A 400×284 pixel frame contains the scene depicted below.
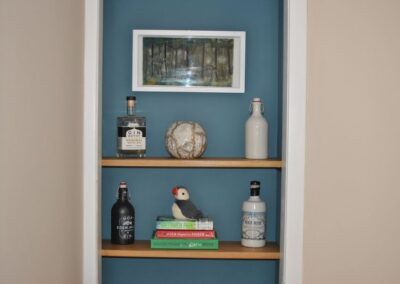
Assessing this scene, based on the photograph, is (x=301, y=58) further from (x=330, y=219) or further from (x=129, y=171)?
(x=129, y=171)

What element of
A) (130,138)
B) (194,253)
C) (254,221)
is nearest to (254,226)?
(254,221)

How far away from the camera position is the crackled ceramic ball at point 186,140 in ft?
7.18

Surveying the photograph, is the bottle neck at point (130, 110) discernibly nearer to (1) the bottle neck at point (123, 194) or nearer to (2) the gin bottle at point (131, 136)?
(2) the gin bottle at point (131, 136)

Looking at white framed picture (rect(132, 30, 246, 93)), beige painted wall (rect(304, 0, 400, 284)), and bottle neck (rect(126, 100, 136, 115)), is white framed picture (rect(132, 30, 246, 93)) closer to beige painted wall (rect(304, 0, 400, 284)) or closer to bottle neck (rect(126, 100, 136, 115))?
bottle neck (rect(126, 100, 136, 115))

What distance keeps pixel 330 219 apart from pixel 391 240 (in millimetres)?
233

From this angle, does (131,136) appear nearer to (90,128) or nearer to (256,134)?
(90,128)

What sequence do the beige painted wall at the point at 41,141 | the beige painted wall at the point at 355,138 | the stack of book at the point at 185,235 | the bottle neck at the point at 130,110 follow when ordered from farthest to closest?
1. the bottle neck at the point at 130,110
2. the stack of book at the point at 185,235
3. the beige painted wall at the point at 355,138
4. the beige painted wall at the point at 41,141

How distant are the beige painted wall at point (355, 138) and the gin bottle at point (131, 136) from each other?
647 millimetres

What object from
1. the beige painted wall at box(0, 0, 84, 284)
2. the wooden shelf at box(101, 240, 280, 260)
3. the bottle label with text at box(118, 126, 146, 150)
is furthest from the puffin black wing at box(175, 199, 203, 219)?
the beige painted wall at box(0, 0, 84, 284)

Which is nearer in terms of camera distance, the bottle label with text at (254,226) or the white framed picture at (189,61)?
the bottle label with text at (254,226)

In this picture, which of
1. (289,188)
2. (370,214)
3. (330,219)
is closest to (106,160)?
(289,188)

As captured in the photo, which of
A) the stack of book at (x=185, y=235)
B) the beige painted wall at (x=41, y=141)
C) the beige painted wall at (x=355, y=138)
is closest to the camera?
the beige painted wall at (x=41, y=141)

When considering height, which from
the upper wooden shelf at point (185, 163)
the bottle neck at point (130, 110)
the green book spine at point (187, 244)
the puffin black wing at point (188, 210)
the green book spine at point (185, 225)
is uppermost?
the bottle neck at point (130, 110)

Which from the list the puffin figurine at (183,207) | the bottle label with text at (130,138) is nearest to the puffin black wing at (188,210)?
the puffin figurine at (183,207)
